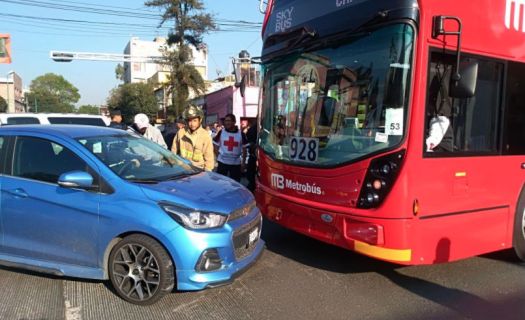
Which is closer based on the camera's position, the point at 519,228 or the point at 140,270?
the point at 140,270

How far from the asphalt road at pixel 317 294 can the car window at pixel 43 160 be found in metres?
1.11

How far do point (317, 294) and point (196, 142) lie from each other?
3.23m

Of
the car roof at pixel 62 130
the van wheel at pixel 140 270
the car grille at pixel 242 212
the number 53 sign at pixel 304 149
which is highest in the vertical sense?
the car roof at pixel 62 130

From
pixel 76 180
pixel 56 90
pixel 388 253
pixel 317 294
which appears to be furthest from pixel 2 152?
pixel 56 90

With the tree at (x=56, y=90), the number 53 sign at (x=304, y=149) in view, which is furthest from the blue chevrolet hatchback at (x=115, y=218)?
the tree at (x=56, y=90)

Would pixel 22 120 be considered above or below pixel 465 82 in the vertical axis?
below

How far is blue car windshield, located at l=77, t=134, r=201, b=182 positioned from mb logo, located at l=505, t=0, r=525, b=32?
3607mm

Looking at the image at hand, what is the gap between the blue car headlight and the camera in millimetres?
3844

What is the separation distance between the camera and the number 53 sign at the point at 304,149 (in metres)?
4.79

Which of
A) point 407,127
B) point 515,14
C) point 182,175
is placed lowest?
point 182,175

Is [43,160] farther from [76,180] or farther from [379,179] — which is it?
[379,179]

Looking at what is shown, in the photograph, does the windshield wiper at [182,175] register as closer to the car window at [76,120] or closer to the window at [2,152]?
the window at [2,152]

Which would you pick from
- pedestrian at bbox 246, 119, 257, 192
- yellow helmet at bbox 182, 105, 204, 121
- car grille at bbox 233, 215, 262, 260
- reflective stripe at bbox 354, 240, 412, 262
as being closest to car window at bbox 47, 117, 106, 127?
pedestrian at bbox 246, 119, 257, 192

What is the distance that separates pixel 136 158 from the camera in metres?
4.69
